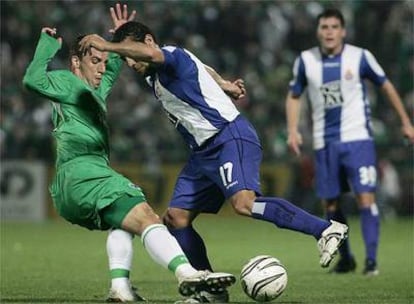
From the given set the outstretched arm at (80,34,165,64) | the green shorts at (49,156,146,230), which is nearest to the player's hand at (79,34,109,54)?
the outstretched arm at (80,34,165,64)

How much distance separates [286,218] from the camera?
28.1ft

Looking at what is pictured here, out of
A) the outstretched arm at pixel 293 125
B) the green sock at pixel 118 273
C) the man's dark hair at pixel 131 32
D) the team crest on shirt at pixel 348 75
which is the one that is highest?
the man's dark hair at pixel 131 32

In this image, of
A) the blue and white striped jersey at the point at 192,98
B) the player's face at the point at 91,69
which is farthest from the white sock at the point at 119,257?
the player's face at the point at 91,69

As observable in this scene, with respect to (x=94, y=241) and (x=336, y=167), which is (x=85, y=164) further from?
(x=94, y=241)

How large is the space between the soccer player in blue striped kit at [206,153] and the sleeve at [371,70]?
149 inches

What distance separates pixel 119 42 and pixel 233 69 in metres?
17.6

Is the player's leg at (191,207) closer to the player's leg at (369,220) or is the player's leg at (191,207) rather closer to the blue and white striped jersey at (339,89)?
the player's leg at (369,220)

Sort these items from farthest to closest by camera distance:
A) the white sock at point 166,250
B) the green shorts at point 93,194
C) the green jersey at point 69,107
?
the green jersey at point 69,107 → the green shorts at point 93,194 → the white sock at point 166,250

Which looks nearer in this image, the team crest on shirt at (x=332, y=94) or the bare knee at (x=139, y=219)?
the bare knee at (x=139, y=219)

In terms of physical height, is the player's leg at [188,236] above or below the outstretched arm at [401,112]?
below

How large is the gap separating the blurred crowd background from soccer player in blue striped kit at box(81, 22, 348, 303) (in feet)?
47.5

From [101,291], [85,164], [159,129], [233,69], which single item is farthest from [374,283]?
[233,69]

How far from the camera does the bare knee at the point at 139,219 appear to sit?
820cm

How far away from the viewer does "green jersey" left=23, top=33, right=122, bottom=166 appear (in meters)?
8.62
